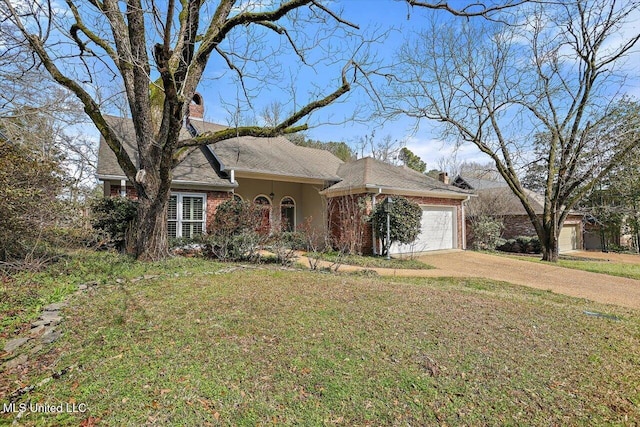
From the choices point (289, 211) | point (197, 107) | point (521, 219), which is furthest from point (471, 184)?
point (197, 107)

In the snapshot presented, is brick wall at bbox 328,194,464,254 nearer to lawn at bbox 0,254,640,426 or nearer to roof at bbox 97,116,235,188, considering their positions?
roof at bbox 97,116,235,188

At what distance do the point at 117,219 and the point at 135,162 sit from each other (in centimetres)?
323

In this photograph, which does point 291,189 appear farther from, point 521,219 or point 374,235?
point 521,219

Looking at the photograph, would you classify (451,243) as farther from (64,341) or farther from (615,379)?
(64,341)

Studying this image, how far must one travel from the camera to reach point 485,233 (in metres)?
18.8

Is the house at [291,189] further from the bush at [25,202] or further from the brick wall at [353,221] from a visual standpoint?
the bush at [25,202]

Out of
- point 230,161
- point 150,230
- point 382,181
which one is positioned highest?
point 230,161

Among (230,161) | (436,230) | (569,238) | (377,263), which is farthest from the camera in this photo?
(569,238)

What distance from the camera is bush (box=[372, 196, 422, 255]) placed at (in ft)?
40.5

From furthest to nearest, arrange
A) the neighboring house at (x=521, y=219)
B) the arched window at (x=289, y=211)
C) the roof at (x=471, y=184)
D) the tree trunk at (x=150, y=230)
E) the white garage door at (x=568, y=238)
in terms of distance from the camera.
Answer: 1. the roof at (x=471, y=184)
2. the white garage door at (x=568, y=238)
3. the neighboring house at (x=521, y=219)
4. the arched window at (x=289, y=211)
5. the tree trunk at (x=150, y=230)

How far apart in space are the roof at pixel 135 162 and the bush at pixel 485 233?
14.6 metres

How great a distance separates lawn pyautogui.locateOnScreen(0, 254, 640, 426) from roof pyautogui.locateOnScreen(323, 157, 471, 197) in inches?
327

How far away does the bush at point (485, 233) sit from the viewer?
736 inches

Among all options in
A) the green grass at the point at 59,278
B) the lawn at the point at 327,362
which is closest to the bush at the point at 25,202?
the green grass at the point at 59,278
